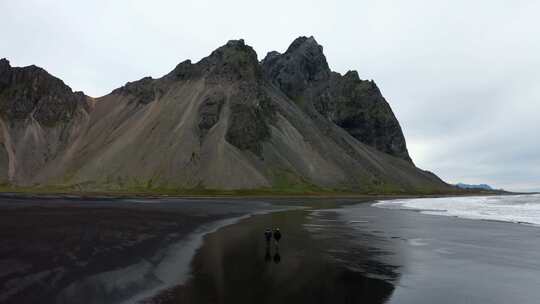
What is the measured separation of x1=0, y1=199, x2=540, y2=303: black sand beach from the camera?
1551 cm

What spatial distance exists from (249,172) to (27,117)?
114 metres

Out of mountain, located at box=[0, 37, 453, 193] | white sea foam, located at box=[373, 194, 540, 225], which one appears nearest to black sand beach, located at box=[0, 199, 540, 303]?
white sea foam, located at box=[373, 194, 540, 225]

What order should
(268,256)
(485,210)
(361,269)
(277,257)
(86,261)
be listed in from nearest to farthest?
(86,261) < (361,269) < (277,257) < (268,256) < (485,210)

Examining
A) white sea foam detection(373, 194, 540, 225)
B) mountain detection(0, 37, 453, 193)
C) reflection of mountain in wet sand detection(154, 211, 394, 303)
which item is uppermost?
mountain detection(0, 37, 453, 193)

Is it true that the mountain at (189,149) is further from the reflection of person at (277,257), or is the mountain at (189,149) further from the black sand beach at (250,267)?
the reflection of person at (277,257)

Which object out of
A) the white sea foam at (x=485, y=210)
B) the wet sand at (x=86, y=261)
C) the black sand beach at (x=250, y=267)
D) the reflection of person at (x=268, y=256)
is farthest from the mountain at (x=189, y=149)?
the reflection of person at (x=268, y=256)

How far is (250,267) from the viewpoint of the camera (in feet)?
68.8

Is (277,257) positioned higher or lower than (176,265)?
higher

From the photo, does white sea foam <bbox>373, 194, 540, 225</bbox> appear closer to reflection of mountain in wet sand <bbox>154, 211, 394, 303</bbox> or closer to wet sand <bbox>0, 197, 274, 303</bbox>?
reflection of mountain in wet sand <bbox>154, 211, 394, 303</bbox>

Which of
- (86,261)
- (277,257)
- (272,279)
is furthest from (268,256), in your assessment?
(86,261)

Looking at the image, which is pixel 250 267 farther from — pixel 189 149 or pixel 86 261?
pixel 189 149

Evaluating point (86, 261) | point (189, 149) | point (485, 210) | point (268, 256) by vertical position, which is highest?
point (189, 149)

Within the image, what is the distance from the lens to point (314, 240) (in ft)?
103

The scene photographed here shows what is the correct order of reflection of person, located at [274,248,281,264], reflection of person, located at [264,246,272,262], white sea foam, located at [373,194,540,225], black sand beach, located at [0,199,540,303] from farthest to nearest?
white sea foam, located at [373,194,540,225], reflection of person, located at [264,246,272,262], reflection of person, located at [274,248,281,264], black sand beach, located at [0,199,540,303]
